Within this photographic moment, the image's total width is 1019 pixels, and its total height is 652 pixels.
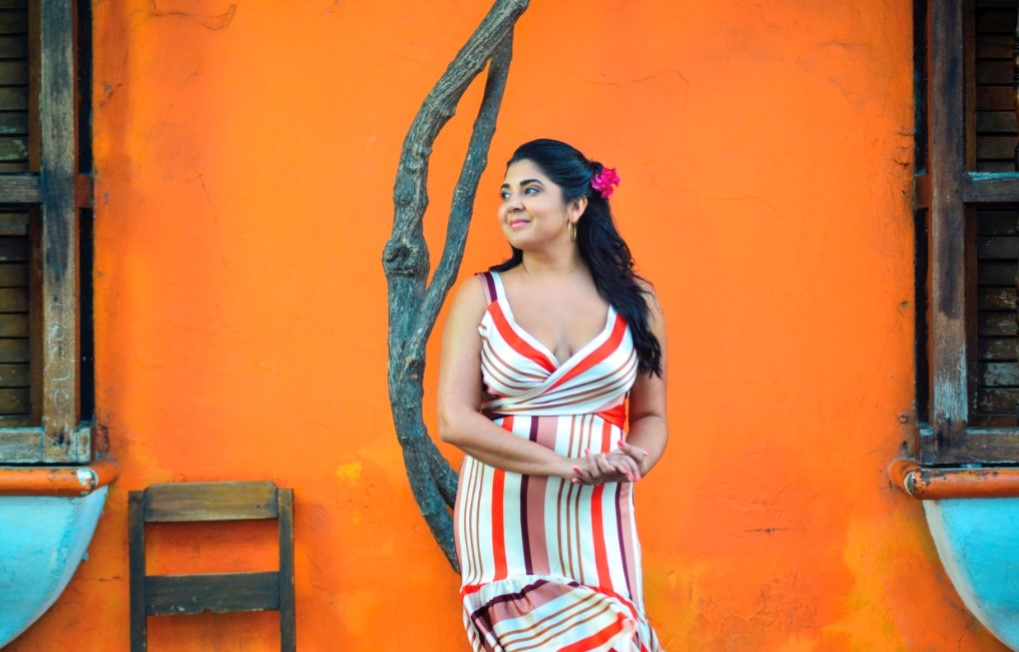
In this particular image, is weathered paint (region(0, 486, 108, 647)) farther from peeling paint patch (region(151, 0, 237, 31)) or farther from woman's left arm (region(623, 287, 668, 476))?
woman's left arm (region(623, 287, 668, 476))

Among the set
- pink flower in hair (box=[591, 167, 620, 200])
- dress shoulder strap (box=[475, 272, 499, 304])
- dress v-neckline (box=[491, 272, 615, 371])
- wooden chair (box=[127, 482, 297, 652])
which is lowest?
wooden chair (box=[127, 482, 297, 652])

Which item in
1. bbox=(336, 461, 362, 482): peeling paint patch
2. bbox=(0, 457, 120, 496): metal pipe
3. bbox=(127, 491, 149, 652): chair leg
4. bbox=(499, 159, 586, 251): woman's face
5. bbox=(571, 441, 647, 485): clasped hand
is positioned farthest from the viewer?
bbox=(336, 461, 362, 482): peeling paint patch

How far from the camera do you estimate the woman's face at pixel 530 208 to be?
2.97m

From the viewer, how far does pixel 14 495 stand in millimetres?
3691

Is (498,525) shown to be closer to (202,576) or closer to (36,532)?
(202,576)

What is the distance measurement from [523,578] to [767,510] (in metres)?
1.26

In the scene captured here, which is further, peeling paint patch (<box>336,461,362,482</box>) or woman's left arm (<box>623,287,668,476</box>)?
peeling paint patch (<box>336,461,362,482</box>)

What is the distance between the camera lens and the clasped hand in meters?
2.74

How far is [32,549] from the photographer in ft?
12.0

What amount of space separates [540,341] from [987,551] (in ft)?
5.56

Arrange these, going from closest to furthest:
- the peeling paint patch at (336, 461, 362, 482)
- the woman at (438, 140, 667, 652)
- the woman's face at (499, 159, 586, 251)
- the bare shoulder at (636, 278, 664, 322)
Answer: the woman at (438, 140, 667, 652)
the woman's face at (499, 159, 586, 251)
the bare shoulder at (636, 278, 664, 322)
the peeling paint patch at (336, 461, 362, 482)

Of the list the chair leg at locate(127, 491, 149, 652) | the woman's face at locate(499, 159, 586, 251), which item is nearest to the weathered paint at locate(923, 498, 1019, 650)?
the woman's face at locate(499, 159, 586, 251)

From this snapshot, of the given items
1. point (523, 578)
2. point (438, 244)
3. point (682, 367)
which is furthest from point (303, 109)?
point (523, 578)

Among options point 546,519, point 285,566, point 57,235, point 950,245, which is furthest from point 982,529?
point 57,235
